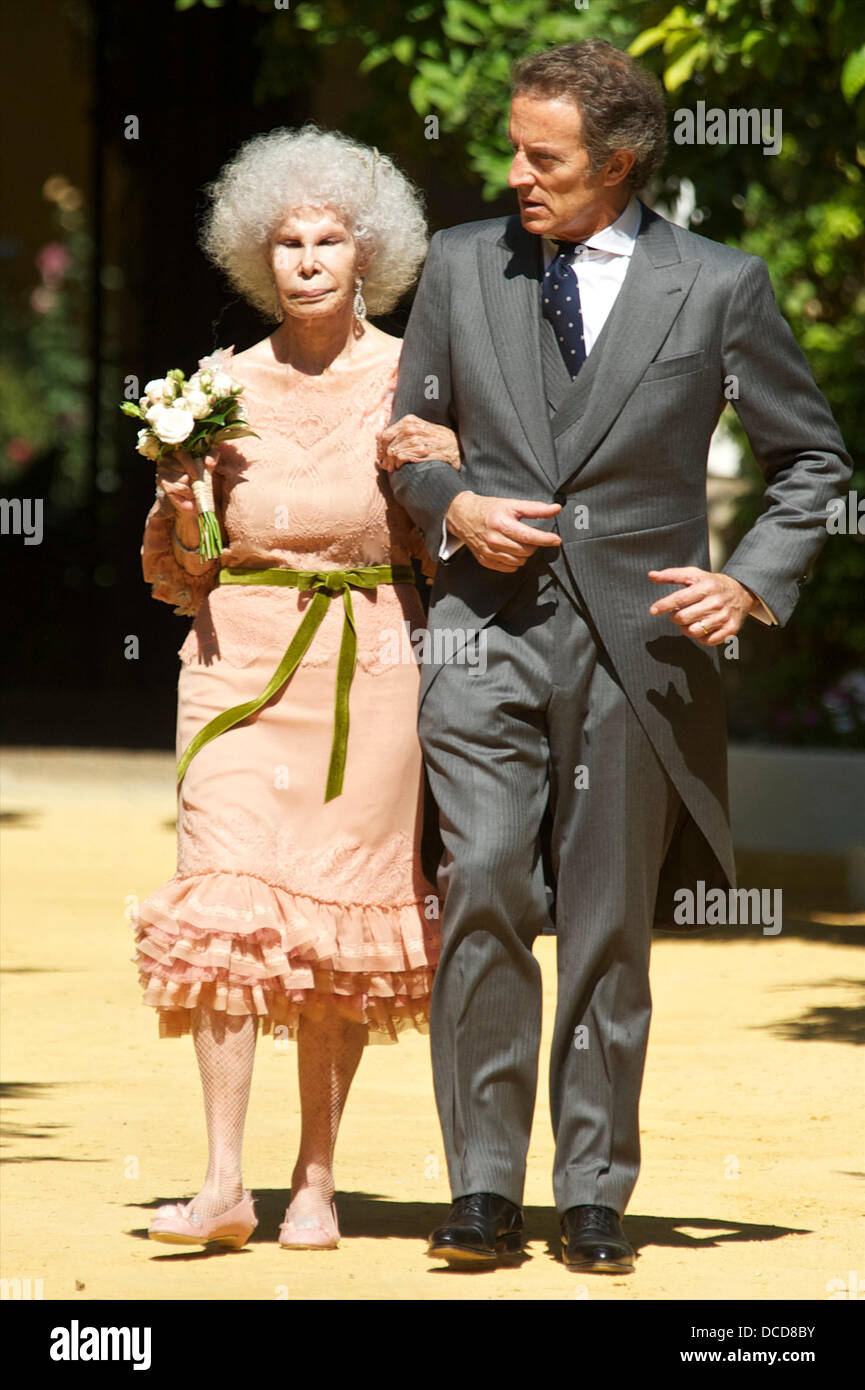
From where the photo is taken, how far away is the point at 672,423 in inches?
172

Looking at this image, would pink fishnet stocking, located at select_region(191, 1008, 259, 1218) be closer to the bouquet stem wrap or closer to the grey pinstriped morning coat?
the grey pinstriped morning coat

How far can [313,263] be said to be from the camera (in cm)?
459

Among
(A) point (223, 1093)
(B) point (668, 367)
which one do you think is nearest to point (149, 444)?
(B) point (668, 367)

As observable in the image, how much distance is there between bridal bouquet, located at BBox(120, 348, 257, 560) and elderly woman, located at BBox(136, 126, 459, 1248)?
4cm

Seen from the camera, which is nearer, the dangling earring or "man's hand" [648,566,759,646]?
"man's hand" [648,566,759,646]

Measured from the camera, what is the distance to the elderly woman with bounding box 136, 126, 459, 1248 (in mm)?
4461

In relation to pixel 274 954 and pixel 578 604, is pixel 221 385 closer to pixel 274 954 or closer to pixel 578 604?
pixel 578 604

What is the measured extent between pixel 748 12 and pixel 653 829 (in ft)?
14.7

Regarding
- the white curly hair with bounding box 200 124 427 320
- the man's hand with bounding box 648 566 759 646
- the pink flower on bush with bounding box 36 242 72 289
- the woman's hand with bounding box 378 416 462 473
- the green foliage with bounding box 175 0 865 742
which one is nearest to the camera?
the man's hand with bounding box 648 566 759 646

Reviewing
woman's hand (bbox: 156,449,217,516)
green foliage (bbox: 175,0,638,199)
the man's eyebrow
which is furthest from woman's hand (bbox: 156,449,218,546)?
green foliage (bbox: 175,0,638,199)

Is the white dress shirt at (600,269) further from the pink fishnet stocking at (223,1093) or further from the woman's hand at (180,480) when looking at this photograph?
the pink fishnet stocking at (223,1093)

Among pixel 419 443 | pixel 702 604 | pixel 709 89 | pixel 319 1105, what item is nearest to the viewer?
pixel 702 604

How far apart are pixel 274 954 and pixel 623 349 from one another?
1.33 meters

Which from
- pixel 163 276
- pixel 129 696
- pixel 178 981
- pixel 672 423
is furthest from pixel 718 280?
pixel 129 696
